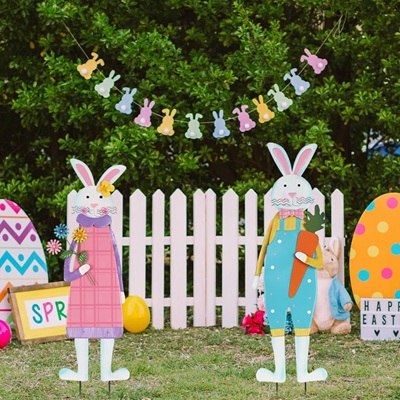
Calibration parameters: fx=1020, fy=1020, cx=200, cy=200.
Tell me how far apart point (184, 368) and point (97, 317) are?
3.41ft

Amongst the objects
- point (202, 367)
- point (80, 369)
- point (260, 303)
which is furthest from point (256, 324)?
point (80, 369)

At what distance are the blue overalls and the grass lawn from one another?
379mm

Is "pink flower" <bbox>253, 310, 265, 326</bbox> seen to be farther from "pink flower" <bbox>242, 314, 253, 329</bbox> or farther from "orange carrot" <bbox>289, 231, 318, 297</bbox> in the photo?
"orange carrot" <bbox>289, 231, 318, 297</bbox>

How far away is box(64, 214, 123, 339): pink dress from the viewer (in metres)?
5.14

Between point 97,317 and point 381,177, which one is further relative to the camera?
point 381,177

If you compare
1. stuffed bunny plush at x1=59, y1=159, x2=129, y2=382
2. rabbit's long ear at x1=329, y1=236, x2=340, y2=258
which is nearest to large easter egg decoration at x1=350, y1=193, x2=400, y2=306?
rabbit's long ear at x1=329, y1=236, x2=340, y2=258

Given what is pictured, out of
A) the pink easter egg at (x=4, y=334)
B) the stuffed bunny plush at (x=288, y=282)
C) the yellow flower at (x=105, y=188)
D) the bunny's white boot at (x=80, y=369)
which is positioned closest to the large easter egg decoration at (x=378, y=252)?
the stuffed bunny plush at (x=288, y=282)

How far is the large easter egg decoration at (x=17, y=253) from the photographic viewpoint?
7.32m

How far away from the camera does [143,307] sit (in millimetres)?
7418

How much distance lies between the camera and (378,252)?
7.37 m

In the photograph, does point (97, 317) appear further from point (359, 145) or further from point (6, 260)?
point (359, 145)

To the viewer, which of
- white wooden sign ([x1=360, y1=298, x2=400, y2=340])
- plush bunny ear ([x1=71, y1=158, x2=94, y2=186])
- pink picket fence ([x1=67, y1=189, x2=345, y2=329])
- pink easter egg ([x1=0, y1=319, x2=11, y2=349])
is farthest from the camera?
pink picket fence ([x1=67, y1=189, x2=345, y2=329])

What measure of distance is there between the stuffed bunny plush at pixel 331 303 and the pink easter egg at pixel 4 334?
83.6 inches

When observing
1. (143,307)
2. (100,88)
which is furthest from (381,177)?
(100,88)
